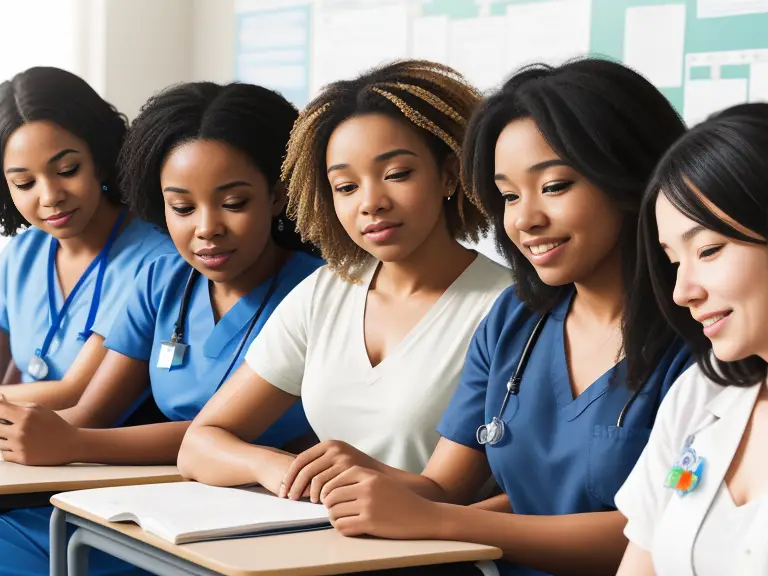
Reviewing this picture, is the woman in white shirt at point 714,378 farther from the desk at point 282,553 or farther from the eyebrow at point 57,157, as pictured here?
the eyebrow at point 57,157

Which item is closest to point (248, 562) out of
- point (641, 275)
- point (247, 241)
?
point (641, 275)

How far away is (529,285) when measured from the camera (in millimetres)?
1862

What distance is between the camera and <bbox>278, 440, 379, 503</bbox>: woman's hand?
69.2 inches

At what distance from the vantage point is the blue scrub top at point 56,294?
289 centimetres

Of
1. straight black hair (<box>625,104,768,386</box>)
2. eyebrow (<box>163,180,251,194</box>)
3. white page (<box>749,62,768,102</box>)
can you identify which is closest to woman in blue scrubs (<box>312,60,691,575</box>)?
straight black hair (<box>625,104,768,386</box>)

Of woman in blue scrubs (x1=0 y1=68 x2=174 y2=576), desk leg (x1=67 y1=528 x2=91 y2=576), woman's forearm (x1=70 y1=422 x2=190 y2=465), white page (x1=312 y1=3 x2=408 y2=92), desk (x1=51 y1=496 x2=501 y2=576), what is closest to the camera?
desk (x1=51 y1=496 x2=501 y2=576)

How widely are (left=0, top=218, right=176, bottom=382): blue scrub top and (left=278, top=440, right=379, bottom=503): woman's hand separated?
1120 mm

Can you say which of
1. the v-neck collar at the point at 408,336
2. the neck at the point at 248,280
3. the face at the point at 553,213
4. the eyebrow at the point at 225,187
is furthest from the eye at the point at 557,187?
the neck at the point at 248,280

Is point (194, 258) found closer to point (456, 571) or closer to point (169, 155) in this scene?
point (169, 155)

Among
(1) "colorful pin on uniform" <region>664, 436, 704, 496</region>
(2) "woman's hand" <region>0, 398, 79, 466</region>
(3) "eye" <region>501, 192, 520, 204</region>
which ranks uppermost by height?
(3) "eye" <region>501, 192, 520, 204</region>

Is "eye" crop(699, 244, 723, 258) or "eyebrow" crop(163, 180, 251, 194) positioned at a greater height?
"eyebrow" crop(163, 180, 251, 194)

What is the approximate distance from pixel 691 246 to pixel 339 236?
1003 mm

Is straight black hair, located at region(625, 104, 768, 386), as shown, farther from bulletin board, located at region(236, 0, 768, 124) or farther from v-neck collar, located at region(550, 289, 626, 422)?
bulletin board, located at region(236, 0, 768, 124)

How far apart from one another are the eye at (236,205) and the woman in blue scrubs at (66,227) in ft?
1.61
